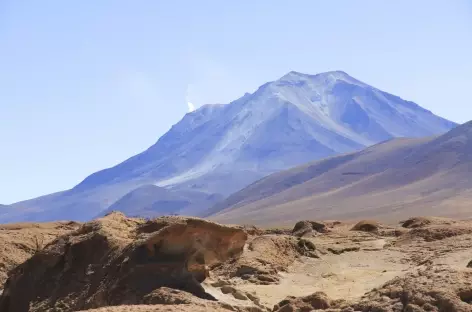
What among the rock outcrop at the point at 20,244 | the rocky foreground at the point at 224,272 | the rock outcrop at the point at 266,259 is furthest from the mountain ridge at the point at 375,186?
the rocky foreground at the point at 224,272

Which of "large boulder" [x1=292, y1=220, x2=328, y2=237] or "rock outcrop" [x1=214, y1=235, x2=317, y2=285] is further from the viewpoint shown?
"large boulder" [x1=292, y1=220, x2=328, y2=237]

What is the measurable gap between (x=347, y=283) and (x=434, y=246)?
3375 millimetres

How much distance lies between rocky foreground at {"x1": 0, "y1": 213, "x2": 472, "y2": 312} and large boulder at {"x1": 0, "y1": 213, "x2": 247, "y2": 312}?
0.8 inches

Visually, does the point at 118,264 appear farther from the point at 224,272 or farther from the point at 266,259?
the point at 266,259

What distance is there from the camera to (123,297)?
11.4 m

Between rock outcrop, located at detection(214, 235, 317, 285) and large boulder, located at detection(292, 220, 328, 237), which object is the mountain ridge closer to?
large boulder, located at detection(292, 220, 328, 237)

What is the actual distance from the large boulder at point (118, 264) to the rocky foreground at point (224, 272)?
0.06 ft

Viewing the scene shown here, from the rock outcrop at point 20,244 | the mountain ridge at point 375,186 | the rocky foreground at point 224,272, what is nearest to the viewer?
the rocky foreground at point 224,272

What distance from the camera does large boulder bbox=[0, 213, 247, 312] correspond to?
449 inches

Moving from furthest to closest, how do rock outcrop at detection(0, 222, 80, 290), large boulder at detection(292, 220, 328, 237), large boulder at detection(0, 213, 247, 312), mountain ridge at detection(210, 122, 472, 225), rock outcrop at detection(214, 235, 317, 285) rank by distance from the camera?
mountain ridge at detection(210, 122, 472, 225) → large boulder at detection(292, 220, 328, 237) → rock outcrop at detection(0, 222, 80, 290) → rock outcrop at detection(214, 235, 317, 285) → large boulder at detection(0, 213, 247, 312)

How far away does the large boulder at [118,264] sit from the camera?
1141 cm

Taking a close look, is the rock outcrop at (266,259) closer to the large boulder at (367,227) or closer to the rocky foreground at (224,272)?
the rocky foreground at (224,272)

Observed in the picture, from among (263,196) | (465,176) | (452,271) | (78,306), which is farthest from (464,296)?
(263,196)

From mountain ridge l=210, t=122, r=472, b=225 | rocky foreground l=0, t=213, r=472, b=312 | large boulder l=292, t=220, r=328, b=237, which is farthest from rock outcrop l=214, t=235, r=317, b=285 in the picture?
mountain ridge l=210, t=122, r=472, b=225
